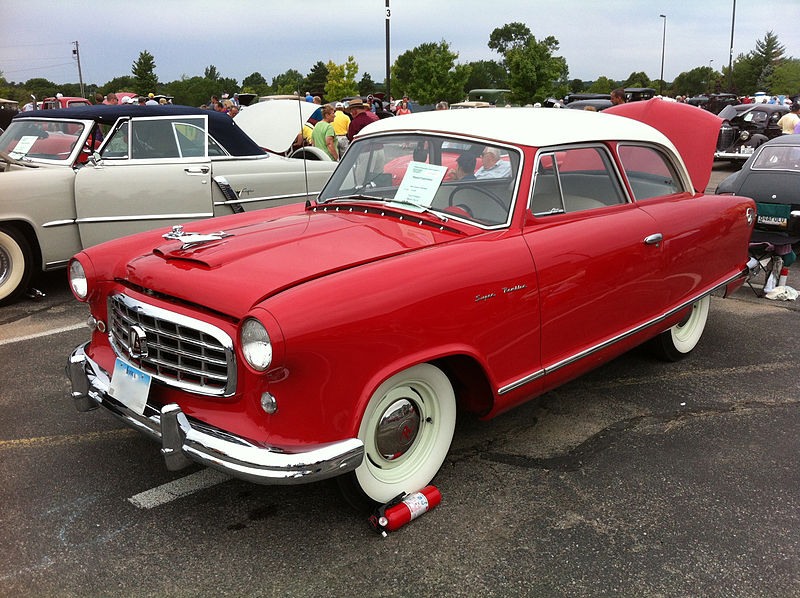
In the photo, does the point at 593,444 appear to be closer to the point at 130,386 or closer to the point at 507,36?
the point at 130,386

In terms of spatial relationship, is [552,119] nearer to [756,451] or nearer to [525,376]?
[525,376]

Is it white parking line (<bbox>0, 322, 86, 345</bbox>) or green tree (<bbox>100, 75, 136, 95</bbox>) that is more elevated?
green tree (<bbox>100, 75, 136, 95</bbox>)

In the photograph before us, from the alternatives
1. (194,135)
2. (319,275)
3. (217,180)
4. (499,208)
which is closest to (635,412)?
(499,208)

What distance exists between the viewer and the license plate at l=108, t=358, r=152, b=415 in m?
2.82

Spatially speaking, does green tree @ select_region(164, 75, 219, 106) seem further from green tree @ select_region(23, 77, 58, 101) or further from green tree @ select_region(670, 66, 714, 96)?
green tree @ select_region(670, 66, 714, 96)

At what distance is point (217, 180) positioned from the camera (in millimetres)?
6723

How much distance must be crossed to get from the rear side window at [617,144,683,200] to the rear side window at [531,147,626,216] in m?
0.16

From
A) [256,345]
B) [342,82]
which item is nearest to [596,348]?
[256,345]

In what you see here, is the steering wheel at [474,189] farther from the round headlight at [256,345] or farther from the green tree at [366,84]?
the green tree at [366,84]

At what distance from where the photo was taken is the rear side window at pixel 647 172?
410cm

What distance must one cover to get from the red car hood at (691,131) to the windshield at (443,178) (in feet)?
8.84

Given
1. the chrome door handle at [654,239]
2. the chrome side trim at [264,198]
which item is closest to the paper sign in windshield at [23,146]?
the chrome side trim at [264,198]

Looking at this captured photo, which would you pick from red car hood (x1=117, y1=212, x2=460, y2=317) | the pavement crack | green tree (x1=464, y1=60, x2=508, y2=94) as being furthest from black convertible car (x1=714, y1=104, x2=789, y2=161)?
green tree (x1=464, y1=60, x2=508, y2=94)

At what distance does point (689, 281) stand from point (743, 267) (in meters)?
0.96
